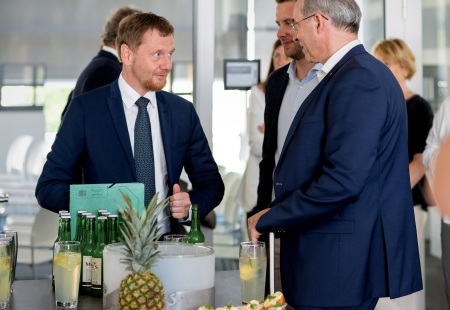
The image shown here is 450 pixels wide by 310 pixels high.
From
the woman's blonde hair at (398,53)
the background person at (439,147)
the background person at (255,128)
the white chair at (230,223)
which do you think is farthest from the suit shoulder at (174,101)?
the woman's blonde hair at (398,53)

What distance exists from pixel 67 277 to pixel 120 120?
908 mm

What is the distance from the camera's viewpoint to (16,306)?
1.54m

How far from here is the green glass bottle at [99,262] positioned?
1591mm

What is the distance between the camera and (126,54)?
7.63 feet

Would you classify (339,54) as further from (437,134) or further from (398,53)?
(398,53)

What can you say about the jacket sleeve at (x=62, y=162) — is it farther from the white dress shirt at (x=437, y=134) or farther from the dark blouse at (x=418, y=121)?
the dark blouse at (x=418, y=121)

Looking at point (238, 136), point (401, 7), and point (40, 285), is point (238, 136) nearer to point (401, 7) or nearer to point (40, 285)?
point (401, 7)

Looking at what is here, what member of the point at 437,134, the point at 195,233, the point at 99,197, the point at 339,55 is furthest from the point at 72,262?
the point at 437,134

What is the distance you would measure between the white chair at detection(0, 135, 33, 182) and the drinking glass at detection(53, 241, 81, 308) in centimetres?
263

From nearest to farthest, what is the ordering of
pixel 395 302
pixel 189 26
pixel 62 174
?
1. pixel 62 174
2. pixel 395 302
3. pixel 189 26

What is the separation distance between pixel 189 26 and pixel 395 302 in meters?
2.52

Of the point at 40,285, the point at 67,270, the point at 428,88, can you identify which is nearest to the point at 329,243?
the point at 67,270

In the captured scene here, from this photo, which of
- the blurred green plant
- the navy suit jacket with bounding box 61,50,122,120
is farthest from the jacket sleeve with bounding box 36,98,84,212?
the blurred green plant

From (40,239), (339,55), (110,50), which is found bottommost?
(40,239)
